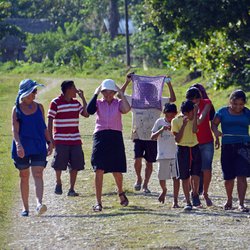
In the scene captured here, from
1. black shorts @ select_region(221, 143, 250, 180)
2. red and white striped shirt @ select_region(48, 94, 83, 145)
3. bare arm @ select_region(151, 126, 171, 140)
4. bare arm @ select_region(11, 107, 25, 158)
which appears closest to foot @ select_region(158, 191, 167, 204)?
bare arm @ select_region(151, 126, 171, 140)

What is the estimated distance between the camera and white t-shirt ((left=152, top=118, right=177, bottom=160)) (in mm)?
12258

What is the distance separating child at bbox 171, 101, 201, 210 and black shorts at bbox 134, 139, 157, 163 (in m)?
1.50

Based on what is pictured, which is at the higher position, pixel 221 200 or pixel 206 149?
pixel 206 149

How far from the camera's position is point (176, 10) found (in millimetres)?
21922

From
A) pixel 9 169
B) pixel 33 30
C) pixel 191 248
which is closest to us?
pixel 191 248

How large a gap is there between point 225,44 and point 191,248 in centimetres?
1636

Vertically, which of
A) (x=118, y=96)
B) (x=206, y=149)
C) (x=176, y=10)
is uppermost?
(x=176, y=10)

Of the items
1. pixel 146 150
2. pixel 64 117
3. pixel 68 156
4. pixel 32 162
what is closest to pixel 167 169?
pixel 146 150

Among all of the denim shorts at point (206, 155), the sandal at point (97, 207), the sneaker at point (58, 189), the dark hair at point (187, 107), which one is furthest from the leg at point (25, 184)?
the denim shorts at point (206, 155)

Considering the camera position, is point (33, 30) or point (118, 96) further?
point (33, 30)

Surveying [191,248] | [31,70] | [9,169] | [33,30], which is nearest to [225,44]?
[9,169]

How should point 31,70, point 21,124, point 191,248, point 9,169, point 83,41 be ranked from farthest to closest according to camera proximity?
point 83,41
point 31,70
point 9,169
point 21,124
point 191,248

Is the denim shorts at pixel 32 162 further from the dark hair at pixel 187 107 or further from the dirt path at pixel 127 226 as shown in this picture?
the dark hair at pixel 187 107

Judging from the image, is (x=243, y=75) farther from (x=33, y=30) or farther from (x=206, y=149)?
(x=33, y=30)
